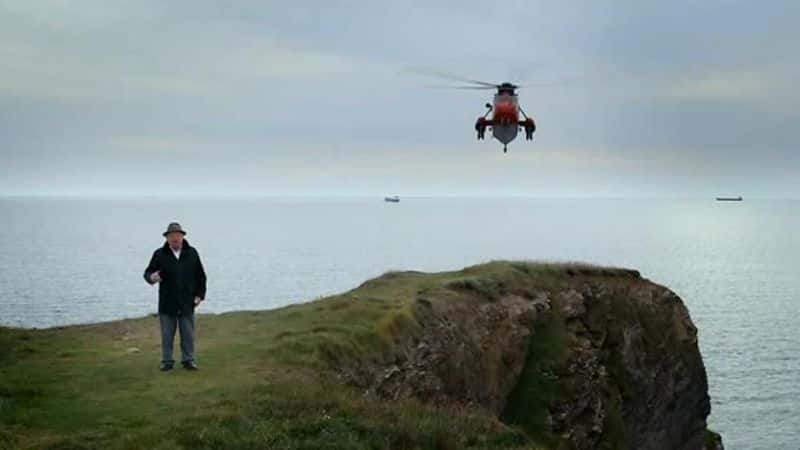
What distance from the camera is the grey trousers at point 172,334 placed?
66.2 ft

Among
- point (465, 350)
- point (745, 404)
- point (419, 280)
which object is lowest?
point (745, 404)

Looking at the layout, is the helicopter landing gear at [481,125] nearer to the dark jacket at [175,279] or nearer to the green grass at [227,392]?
the green grass at [227,392]

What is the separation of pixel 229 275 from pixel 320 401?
3791 inches

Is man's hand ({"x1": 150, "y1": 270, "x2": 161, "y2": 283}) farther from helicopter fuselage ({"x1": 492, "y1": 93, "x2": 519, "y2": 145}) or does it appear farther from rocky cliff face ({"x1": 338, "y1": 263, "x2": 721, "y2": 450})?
helicopter fuselage ({"x1": 492, "y1": 93, "x2": 519, "y2": 145})

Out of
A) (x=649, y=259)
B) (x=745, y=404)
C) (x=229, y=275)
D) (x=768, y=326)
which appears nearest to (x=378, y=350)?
(x=745, y=404)

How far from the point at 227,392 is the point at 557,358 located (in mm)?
21298

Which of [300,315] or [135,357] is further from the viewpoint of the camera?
[300,315]

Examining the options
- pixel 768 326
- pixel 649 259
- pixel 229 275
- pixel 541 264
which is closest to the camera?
pixel 541 264

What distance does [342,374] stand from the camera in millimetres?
23984

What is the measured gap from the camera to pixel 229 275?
111125 millimetres

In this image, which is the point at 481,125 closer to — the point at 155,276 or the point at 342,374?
the point at 342,374

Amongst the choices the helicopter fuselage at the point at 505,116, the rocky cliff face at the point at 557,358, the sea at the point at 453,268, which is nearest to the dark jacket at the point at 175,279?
the rocky cliff face at the point at 557,358

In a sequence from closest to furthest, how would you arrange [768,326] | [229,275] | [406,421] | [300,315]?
1. [406,421]
2. [300,315]
3. [768,326]
4. [229,275]

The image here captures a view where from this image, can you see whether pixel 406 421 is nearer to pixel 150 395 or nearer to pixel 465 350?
pixel 150 395
